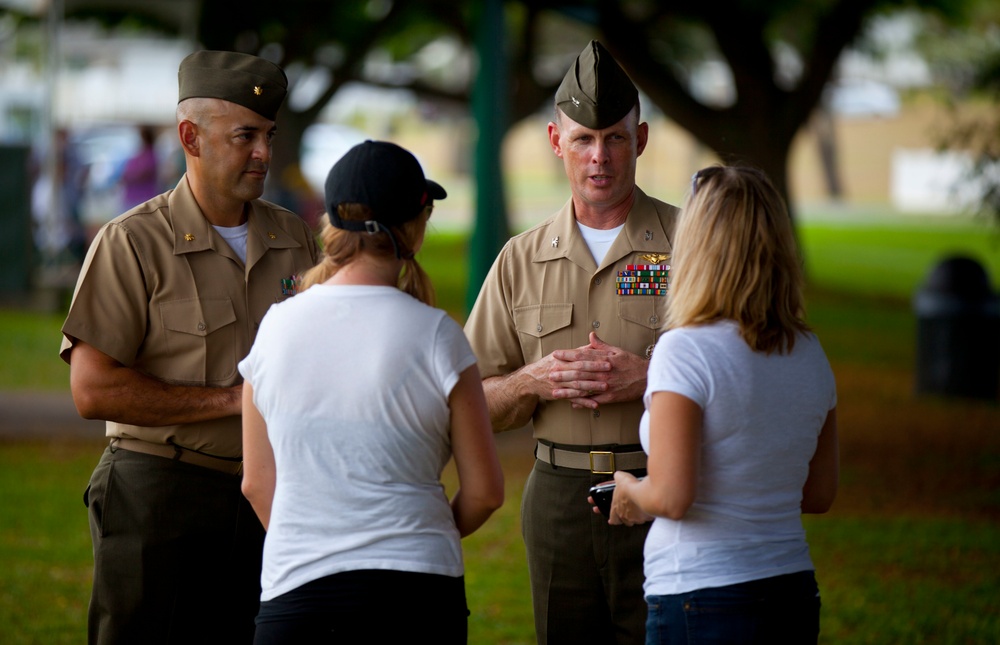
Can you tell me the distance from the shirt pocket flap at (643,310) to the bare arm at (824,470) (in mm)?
749

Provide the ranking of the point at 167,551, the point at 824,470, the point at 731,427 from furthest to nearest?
the point at 167,551 < the point at 824,470 < the point at 731,427

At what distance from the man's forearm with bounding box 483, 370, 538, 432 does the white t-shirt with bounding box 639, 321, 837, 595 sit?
33.1 inches

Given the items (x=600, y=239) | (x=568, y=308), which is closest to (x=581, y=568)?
(x=568, y=308)

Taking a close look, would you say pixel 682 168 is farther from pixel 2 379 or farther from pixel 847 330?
pixel 2 379

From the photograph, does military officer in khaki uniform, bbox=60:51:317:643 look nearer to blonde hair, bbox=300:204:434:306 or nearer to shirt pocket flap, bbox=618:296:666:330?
blonde hair, bbox=300:204:434:306

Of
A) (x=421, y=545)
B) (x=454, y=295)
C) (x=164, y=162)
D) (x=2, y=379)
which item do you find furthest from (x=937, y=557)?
(x=164, y=162)

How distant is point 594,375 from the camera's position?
142 inches

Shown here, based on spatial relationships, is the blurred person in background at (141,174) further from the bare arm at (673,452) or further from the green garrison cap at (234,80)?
the bare arm at (673,452)

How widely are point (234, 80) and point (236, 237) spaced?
1.53 feet

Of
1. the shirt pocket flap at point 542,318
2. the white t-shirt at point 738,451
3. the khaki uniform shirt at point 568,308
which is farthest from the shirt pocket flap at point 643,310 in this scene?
the white t-shirt at point 738,451

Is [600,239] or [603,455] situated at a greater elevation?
[600,239]

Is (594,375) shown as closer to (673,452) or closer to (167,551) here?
(673,452)

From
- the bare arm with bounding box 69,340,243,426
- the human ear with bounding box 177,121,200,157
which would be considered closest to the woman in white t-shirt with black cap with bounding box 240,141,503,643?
the bare arm with bounding box 69,340,243,426

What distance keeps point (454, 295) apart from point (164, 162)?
5241 mm
